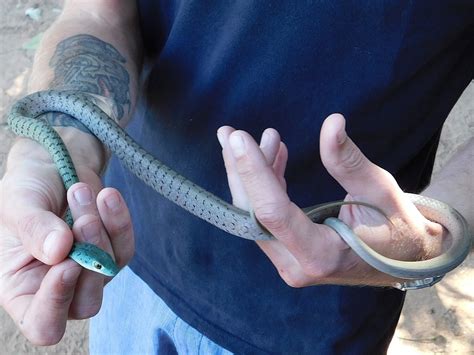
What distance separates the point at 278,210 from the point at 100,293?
53cm

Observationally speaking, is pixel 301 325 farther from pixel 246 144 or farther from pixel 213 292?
pixel 246 144

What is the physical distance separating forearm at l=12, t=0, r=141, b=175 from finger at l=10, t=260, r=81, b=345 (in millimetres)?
570

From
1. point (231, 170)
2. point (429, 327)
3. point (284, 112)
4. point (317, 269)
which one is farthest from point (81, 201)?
point (429, 327)

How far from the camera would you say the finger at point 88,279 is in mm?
1604

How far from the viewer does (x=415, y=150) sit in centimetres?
210

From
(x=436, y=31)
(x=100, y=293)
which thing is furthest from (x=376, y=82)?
(x=100, y=293)

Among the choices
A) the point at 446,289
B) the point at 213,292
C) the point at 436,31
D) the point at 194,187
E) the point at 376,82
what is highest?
the point at 436,31

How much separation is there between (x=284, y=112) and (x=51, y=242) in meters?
0.84

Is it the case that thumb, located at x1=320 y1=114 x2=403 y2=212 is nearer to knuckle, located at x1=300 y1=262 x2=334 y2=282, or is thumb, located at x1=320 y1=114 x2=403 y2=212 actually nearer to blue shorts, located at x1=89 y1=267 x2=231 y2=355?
knuckle, located at x1=300 y1=262 x2=334 y2=282

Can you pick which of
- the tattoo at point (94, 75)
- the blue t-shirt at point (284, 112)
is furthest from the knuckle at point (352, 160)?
the tattoo at point (94, 75)

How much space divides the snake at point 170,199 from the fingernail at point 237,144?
Result: 225 mm

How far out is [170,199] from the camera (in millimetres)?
2252

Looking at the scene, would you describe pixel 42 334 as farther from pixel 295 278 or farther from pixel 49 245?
pixel 295 278

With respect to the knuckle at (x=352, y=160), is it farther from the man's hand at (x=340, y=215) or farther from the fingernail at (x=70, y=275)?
the fingernail at (x=70, y=275)
